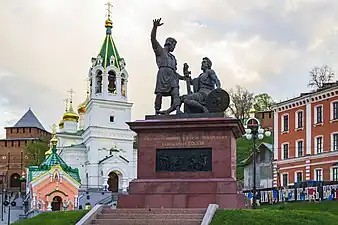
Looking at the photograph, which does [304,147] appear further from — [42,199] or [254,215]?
[254,215]

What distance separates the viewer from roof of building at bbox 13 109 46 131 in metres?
131

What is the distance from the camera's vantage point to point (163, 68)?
2425 cm

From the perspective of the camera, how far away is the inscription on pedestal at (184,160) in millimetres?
21984

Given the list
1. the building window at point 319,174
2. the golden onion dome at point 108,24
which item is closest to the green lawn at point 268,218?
the building window at point 319,174

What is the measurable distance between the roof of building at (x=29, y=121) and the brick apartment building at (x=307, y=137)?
258 feet

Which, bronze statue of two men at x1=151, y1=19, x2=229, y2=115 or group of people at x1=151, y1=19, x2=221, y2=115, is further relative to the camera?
group of people at x1=151, y1=19, x2=221, y2=115

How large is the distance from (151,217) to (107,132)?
198ft

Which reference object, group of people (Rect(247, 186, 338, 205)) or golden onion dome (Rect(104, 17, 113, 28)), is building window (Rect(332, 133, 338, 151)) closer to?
group of people (Rect(247, 186, 338, 205))

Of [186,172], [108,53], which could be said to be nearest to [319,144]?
[108,53]

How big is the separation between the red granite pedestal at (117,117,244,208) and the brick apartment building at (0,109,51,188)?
93.9 m

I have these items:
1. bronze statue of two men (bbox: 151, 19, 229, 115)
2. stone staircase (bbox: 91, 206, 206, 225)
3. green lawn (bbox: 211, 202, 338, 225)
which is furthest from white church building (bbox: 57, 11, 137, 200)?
green lawn (bbox: 211, 202, 338, 225)

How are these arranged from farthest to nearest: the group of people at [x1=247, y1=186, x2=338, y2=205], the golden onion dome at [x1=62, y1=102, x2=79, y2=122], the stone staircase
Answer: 1. the golden onion dome at [x1=62, y1=102, x2=79, y2=122]
2. the group of people at [x1=247, y1=186, x2=338, y2=205]
3. the stone staircase

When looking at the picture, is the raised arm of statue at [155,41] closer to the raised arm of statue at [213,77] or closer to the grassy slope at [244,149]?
the raised arm of statue at [213,77]

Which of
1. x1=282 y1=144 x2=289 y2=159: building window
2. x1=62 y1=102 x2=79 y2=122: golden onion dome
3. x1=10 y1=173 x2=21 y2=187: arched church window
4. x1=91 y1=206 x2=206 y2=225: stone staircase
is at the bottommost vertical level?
x1=10 y1=173 x2=21 y2=187: arched church window
